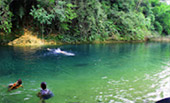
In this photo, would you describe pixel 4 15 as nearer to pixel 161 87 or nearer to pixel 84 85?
pixel 84 85

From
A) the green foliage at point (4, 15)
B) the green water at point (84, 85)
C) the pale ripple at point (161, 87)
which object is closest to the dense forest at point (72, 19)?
the green foliage at point (4, 15)

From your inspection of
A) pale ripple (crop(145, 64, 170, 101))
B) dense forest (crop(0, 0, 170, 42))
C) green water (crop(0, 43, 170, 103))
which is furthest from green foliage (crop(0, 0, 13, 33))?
pale ripple (crop(145, 64, 170, 101))

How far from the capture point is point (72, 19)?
79.8 ft

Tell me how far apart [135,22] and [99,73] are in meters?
24.6

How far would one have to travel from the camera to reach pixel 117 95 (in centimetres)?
607

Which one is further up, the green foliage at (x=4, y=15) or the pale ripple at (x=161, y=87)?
the green foliage at (x=4, y=15)

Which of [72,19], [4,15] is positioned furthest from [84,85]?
[72,19]

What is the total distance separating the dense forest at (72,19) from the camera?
62.5 feet

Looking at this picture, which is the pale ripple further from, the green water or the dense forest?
the dense forest

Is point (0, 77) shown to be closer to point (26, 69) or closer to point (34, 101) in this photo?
point (26, 69)

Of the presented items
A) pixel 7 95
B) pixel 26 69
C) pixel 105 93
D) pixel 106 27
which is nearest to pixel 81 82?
pixel 105 93

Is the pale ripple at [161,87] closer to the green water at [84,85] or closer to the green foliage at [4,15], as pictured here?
the green water at [84,85]

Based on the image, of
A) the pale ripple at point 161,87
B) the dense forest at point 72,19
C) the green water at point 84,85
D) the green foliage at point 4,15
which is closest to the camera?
the green water at point 84,85

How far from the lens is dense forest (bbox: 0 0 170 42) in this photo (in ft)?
62.5
